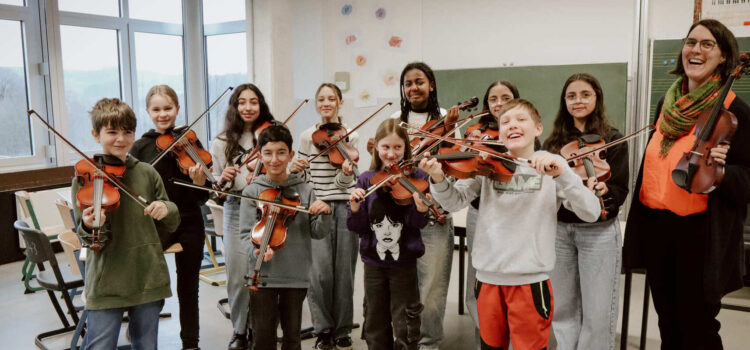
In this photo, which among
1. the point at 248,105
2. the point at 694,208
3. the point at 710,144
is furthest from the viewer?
the point at 248,105

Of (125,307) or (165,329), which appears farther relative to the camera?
(165,329)

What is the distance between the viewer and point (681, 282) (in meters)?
2.02

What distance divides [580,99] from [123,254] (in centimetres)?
188

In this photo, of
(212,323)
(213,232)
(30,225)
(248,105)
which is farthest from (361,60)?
(30,225)

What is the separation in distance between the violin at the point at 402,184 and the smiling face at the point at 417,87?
1.71ft

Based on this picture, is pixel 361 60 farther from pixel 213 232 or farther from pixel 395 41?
pixel 213 232

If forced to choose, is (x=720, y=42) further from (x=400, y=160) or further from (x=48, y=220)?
(x=48, y=220)

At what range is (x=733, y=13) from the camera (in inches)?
157

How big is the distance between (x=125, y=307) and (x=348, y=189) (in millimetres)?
1192

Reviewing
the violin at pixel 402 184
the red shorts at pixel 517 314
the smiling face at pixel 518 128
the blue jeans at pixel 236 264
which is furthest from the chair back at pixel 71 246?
the smiling face at pixel 518 128

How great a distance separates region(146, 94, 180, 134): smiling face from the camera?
2611 mm

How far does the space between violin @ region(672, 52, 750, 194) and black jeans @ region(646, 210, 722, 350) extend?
0.19 meters

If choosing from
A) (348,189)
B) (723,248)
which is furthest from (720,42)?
(348,189)

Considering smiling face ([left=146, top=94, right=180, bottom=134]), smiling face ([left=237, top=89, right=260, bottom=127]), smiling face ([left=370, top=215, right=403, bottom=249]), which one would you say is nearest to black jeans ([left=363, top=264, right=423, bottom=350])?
smiling face ([left=370, top=215, right=403, bottom=249])
